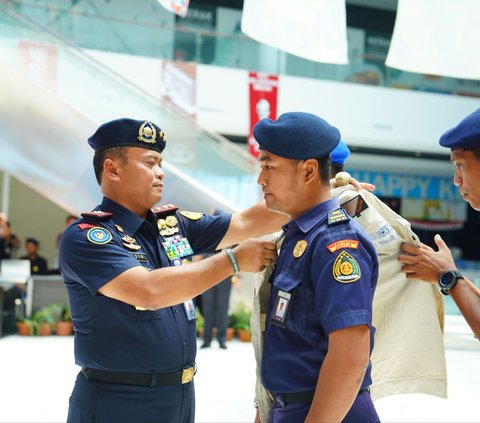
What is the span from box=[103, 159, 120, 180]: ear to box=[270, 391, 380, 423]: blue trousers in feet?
3.15

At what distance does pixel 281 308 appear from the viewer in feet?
5.37

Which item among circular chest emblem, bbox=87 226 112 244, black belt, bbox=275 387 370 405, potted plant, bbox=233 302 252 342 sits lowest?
potted plant, bbox=233 302 252 342

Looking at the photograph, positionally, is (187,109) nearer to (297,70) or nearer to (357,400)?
(297,70)

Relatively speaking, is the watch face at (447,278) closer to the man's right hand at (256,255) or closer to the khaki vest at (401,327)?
the khaki vest at (401,327)

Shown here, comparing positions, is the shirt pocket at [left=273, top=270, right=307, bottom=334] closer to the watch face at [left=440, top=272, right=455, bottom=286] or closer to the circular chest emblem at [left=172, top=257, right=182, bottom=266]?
the watch face at [left=440, top=272, right=455, bottom=286]

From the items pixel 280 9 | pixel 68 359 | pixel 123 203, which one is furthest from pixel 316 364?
pixel 68 359

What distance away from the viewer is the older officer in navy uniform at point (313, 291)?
1.52 m

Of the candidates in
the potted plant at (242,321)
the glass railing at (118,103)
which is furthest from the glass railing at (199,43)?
the potted plant at (242,321)

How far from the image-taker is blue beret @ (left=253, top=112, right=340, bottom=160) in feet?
5.48

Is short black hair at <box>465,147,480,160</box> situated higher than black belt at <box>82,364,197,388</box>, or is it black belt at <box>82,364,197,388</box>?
short black hair at <box>465,147,480,160</box>

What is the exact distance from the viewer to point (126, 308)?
2041mm

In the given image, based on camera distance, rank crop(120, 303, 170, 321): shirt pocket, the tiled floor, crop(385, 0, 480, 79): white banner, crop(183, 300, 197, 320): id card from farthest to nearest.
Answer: the tiled floor < crop(385, 0, 480, 79): white banner < crop(183, 300, 197, 320): id card < crop(120, 303, 170, 321): shirt pocket

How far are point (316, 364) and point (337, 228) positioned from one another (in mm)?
341

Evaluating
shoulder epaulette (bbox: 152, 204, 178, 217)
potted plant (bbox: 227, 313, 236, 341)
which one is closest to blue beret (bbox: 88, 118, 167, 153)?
shoulder epaulette (bbox: 152, 204, 178, 217)
